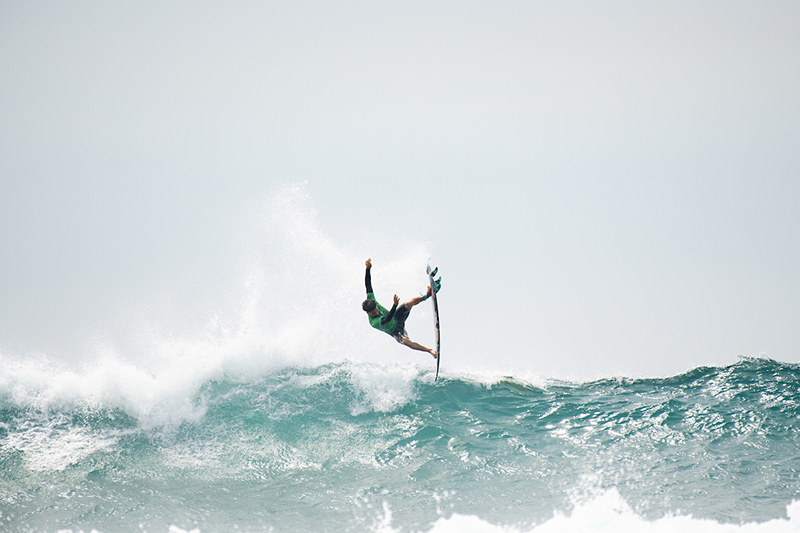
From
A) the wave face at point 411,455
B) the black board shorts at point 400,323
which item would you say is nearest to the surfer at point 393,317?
the black board shorts at point 400,323

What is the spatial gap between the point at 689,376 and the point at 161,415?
1090 cm

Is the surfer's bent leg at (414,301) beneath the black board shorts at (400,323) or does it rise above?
above

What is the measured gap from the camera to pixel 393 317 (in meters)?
7.80

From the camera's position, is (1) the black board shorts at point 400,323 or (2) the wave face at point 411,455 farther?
(1) the black board shorts at point 400,323

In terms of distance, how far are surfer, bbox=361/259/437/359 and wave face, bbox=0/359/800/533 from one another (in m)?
1.62

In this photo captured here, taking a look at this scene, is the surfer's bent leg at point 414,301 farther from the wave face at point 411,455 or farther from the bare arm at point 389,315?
the wave face at point 411,455

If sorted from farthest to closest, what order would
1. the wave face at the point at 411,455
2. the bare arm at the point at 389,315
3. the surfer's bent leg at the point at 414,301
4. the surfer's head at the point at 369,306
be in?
the surfer's bent leg at the point at 414,301 < the surfer's head at the point at 369,306 < the bare arm at the point at 389,315 < the wave face at the point at 411,455

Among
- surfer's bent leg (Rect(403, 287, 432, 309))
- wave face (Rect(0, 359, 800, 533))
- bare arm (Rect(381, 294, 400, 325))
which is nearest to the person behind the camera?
wave face (Rect(0, 359, 800, 533))

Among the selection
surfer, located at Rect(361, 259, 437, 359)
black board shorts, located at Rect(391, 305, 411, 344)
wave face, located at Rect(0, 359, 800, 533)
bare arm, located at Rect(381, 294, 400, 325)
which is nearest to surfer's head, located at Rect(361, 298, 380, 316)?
surfer, located at Rect(361, 259, 437, 359)

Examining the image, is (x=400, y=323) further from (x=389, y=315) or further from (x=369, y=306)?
(x=369, y=306)

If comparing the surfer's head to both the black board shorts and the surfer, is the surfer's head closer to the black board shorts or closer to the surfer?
the surfer

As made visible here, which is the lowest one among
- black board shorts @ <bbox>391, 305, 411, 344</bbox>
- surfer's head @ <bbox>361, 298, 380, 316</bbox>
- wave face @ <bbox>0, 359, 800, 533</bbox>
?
wave face @ <bbox>0, 359, 800, 533</bbox>

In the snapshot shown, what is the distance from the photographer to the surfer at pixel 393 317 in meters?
7.68

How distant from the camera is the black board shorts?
25.9 ft
